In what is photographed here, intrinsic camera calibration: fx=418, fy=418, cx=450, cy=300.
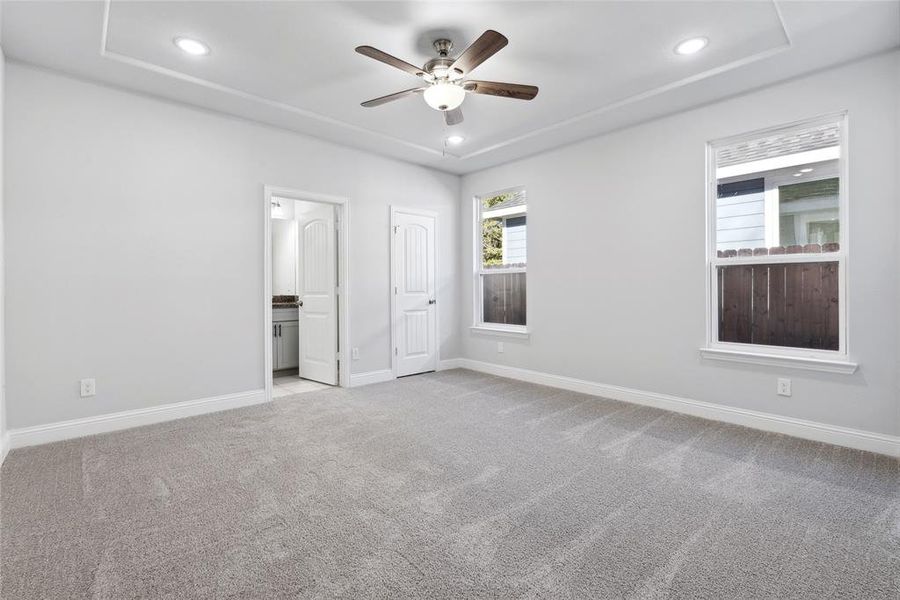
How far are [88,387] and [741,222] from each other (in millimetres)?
5222

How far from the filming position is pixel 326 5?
2.32 meters

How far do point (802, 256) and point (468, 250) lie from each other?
11.4 feet

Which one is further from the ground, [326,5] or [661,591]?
[326,5]

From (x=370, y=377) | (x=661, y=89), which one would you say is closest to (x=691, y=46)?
(x=661, y=89)

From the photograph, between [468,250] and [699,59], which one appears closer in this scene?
[699,59]

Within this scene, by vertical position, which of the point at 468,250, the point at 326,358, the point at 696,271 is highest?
the point at 468,250

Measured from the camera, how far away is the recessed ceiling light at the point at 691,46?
2.64 meters

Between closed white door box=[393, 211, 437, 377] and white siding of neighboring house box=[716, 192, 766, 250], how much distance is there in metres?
3.16

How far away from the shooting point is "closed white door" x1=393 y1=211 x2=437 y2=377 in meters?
5.08

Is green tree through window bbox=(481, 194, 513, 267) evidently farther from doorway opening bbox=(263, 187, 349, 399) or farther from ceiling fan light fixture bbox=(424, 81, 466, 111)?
ceiling fan light fixture bbox=(424, 81, 466, 111)

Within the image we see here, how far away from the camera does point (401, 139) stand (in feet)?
14.4

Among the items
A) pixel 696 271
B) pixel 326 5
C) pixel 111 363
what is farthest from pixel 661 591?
pixel 111 363

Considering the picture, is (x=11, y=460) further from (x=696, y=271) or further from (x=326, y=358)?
(x=696, y=271)

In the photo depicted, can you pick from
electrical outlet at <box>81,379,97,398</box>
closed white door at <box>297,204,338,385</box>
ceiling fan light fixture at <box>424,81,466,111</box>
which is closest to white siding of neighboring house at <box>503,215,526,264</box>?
closed white door at <box>297,204,338,385</box>
